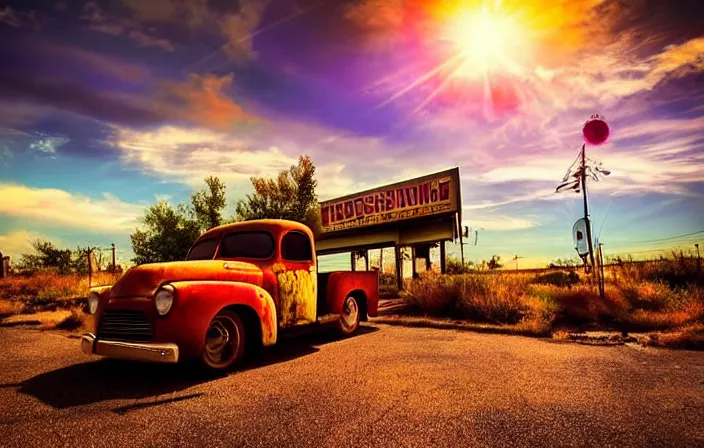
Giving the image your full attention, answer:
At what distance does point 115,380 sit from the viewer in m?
5.04

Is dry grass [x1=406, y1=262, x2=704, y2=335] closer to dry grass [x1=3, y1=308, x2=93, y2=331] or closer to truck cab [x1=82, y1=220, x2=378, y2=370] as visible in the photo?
truck cab [x1=82, y1=220, x2=378, y2=370]

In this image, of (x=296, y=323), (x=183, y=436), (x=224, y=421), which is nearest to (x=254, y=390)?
(x=224, y=421)

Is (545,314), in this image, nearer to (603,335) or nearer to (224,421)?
(603,335)

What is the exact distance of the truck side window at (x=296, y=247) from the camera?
687cm

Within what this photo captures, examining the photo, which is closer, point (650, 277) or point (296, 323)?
point (296, 323)

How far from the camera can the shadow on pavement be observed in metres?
4.42

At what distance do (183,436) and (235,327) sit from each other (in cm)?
223

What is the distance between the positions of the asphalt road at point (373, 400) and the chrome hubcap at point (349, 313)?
160 centimetres

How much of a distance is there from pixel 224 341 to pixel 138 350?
1.00 m

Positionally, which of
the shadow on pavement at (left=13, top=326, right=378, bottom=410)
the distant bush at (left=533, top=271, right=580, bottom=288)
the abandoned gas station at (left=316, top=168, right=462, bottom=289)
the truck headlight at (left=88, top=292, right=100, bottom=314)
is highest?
the abandoned gas station at (left=316, top=168, right=462, bottom=289)

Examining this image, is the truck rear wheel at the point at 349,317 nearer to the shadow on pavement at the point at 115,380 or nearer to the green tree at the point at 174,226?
the shadow on pavement at the point at 115,380

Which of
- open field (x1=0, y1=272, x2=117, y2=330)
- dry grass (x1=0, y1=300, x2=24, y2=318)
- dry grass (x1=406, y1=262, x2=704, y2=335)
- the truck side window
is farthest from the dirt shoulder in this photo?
dry grass (x1=0, y1=300, x2=24, y2=318)

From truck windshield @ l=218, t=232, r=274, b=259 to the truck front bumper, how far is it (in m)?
2.04

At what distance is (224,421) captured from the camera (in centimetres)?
361
